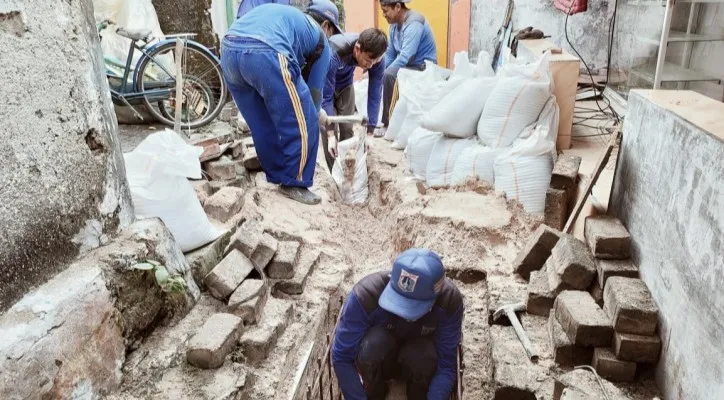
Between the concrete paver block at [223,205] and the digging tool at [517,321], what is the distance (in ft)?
5.05

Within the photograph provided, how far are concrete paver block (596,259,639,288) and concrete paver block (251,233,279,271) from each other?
5.14 feet

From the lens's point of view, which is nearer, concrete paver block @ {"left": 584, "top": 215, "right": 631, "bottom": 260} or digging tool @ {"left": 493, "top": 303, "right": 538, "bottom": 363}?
digging tool @ {"left": 493, "top": 303, "right": 538, "bottom": 363}

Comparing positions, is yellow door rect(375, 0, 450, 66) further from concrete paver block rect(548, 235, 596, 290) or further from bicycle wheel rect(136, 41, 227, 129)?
concrete paver block rect(548, 235, 596, 290)

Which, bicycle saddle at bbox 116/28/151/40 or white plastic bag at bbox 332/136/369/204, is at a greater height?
bicycle saddle at bbox 116/28/151/40

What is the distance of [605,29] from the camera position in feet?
21.0

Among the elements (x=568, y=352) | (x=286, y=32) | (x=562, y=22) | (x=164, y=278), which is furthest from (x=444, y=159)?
(x=562, y=22)

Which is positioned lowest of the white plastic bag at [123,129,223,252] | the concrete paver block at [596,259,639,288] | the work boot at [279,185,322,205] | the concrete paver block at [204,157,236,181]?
the work boot at [279,185,322,205]

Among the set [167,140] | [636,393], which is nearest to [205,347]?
[167,140]

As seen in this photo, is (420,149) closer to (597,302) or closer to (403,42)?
(403,42)

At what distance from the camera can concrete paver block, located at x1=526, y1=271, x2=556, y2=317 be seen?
2393 mm

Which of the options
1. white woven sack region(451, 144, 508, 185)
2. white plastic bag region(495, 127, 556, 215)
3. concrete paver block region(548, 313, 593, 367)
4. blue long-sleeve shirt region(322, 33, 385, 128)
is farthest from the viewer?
blue long-sleeve shirt region(322, 33, 385, 128)

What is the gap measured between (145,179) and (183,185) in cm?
17

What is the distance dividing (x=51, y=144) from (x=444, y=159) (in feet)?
9.13

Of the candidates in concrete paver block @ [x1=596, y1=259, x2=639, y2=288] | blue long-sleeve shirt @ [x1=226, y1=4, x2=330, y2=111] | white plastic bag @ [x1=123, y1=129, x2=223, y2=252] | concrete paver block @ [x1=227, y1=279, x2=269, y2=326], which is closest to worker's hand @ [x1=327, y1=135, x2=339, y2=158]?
blue long-sleeve shirt @ [x1=226, y1=4, x2=330, y2=111]
